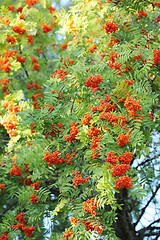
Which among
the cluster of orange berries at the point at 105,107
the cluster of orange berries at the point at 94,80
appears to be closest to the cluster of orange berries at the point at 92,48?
the cluster of orange berries at the point at 94,80

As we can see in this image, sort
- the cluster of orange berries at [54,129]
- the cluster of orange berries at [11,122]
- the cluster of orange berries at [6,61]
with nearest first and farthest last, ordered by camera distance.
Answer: the cluster of orange berries at [54,129] → the cluster of orange berries at [11,122] → the cluster of orange berries at [6,61]

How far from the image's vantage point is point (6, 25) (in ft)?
17.1

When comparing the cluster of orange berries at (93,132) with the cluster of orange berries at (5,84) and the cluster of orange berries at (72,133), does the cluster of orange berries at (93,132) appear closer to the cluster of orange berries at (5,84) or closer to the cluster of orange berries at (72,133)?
the cluster of orange berries at (72,133)

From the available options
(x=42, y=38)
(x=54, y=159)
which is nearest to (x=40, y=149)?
(x=54, y=159)

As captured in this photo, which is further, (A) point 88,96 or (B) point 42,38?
(B) point 42,38

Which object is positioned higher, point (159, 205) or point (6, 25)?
point (6, 25)

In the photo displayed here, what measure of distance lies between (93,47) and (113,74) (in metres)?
1.82

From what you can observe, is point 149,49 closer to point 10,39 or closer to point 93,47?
point 93,47

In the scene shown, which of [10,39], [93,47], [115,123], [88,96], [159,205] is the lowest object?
[159,205]

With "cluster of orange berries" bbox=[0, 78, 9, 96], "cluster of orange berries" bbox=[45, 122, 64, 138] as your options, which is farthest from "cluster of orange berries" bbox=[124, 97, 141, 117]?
"cluster of orange berries" bbox=[0, 78, 9, 96]

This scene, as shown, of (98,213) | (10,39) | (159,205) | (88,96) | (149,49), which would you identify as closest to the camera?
(98,213)

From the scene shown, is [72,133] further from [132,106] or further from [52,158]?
[132,106]

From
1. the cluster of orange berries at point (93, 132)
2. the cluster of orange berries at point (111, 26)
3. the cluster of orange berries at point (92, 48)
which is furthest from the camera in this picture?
the cluster of orange berries at point (92, 48)

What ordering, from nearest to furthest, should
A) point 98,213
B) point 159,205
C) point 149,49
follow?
point 98,213
point 149,49
point 159,205
